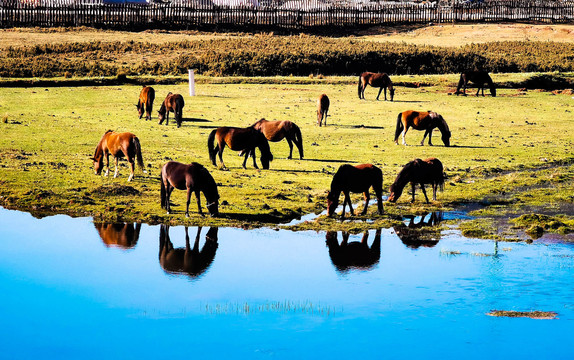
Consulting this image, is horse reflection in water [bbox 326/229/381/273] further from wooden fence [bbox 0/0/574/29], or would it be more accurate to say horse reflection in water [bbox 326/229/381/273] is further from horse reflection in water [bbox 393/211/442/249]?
wooden fence [bbox 0/0/574/29]

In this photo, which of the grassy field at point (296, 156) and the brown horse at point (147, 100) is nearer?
the grassy field at point (296, 156)

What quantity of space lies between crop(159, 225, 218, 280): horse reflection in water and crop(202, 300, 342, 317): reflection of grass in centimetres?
193

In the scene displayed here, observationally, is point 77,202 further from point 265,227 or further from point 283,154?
point 283,154

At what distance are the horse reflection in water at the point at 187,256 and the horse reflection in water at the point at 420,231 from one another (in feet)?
14.6

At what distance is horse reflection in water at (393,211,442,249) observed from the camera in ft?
58.3

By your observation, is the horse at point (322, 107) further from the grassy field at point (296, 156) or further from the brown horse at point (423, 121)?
the brown horse at point (423, 121)

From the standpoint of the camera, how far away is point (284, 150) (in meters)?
28.7

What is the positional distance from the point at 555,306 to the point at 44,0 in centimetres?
7776

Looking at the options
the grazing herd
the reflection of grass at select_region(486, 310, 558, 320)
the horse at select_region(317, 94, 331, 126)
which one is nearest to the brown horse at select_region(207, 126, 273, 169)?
the grazing herd

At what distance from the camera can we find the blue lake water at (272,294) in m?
12.3

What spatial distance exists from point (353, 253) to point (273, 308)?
376 centimetres

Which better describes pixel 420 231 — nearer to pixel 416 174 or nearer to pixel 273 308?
pixel 416 174

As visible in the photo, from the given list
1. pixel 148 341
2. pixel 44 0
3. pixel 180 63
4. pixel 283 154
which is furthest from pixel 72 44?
pixel 148 341

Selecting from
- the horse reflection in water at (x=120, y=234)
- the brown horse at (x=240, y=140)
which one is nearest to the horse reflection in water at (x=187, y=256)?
the horse reflection in water at (x=120, y=234)
